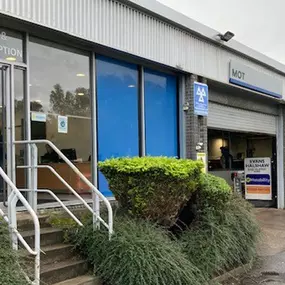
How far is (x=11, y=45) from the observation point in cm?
748

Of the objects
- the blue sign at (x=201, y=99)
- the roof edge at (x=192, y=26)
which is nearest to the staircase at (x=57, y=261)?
the roof edge at (x=192, y=26)

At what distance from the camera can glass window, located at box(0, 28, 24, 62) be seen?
24.1 ft

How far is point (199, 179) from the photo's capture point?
23.8 feet

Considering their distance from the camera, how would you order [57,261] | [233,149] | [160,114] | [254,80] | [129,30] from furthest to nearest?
[233,149] → [254,80] → [160,114] → [129,30] → [57,261]

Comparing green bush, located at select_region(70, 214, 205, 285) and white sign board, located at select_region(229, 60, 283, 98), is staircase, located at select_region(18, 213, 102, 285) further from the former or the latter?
white sign board, located at select_region(229, 60, 283, 98)

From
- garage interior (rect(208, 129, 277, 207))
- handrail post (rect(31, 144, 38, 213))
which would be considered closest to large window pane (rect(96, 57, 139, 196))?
handrail post (rect(31, 144, 38, 213))

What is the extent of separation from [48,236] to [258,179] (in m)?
11.6

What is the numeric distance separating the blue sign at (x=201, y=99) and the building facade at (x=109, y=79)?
125 mm

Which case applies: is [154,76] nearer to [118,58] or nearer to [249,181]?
[118,58]

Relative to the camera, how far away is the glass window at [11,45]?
734 centimetres

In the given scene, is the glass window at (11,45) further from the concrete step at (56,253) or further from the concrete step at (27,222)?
the concrete step at (56,253)

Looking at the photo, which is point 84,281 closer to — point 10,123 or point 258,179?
point 10,123

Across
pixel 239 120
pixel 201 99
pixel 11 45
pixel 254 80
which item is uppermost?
pixel 254 80

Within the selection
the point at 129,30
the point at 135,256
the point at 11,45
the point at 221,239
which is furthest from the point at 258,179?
the point at 135,256
